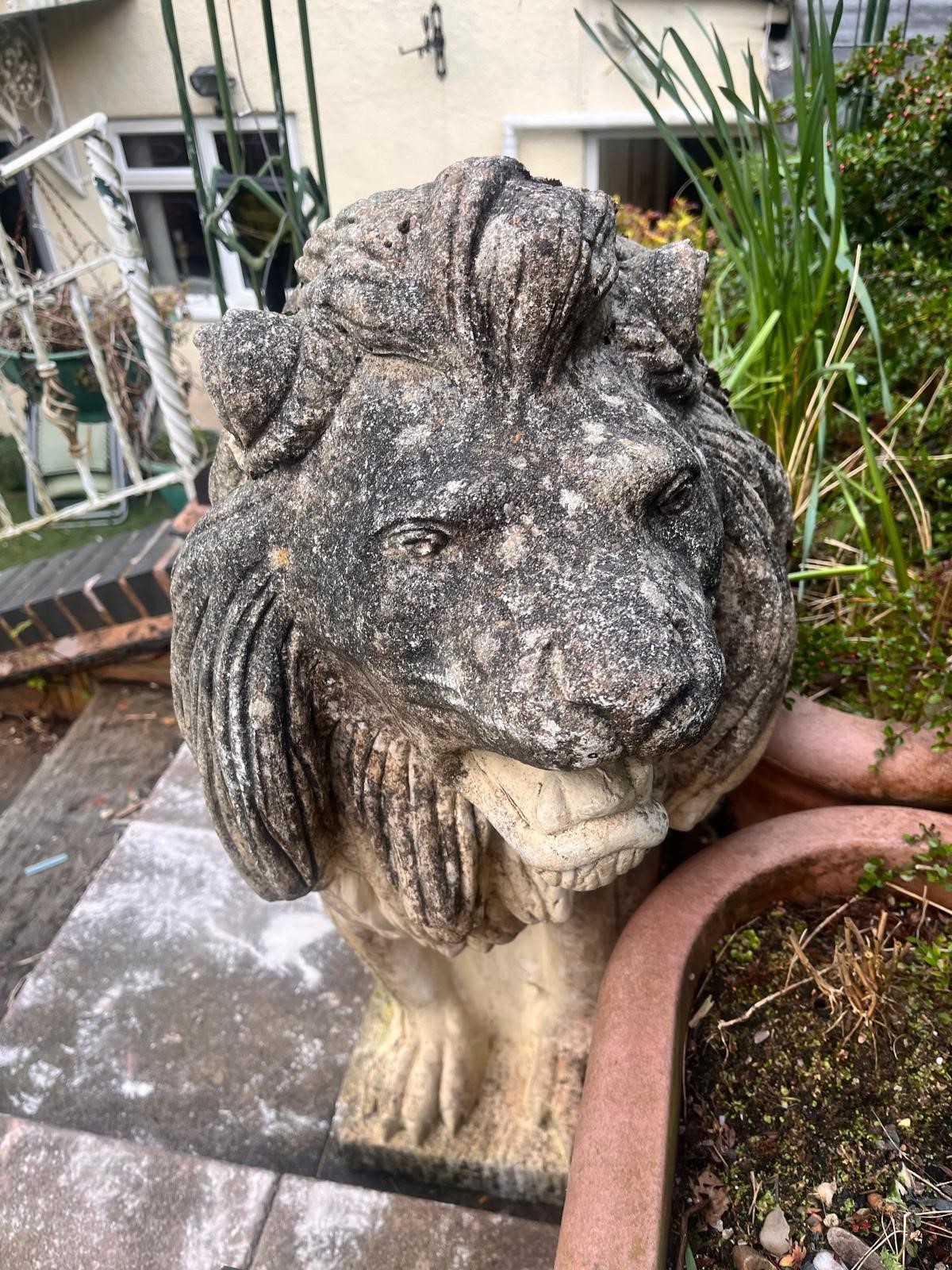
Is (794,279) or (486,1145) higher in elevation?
(794,279)

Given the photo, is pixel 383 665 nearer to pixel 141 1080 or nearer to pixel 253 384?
pixel 253 384

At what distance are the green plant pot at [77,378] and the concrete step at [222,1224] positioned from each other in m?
3.35

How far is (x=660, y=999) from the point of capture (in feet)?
3.19

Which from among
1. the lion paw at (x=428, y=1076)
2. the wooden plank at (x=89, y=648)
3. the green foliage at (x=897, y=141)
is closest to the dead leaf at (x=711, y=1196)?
the lion paw at (x=428, y=1076)

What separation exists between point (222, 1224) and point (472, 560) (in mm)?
1067

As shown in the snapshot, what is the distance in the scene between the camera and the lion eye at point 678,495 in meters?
0.71

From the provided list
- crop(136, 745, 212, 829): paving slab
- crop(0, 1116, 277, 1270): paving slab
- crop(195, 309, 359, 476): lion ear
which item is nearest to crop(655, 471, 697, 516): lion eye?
crop(195, 309, 359, 476): lion ear

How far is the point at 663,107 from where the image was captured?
3.71m

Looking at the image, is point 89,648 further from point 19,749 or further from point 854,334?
point 854,334

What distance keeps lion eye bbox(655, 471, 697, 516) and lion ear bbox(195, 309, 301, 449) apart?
1.07 ft

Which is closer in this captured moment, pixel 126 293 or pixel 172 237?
pixel 126 293

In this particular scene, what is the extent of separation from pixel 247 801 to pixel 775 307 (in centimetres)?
139

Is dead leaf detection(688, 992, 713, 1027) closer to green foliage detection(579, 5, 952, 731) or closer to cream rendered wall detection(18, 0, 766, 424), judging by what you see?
green foliage detection(579, 5, 952, 731)

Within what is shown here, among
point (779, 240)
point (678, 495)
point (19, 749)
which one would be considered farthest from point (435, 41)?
point (678, 495)
